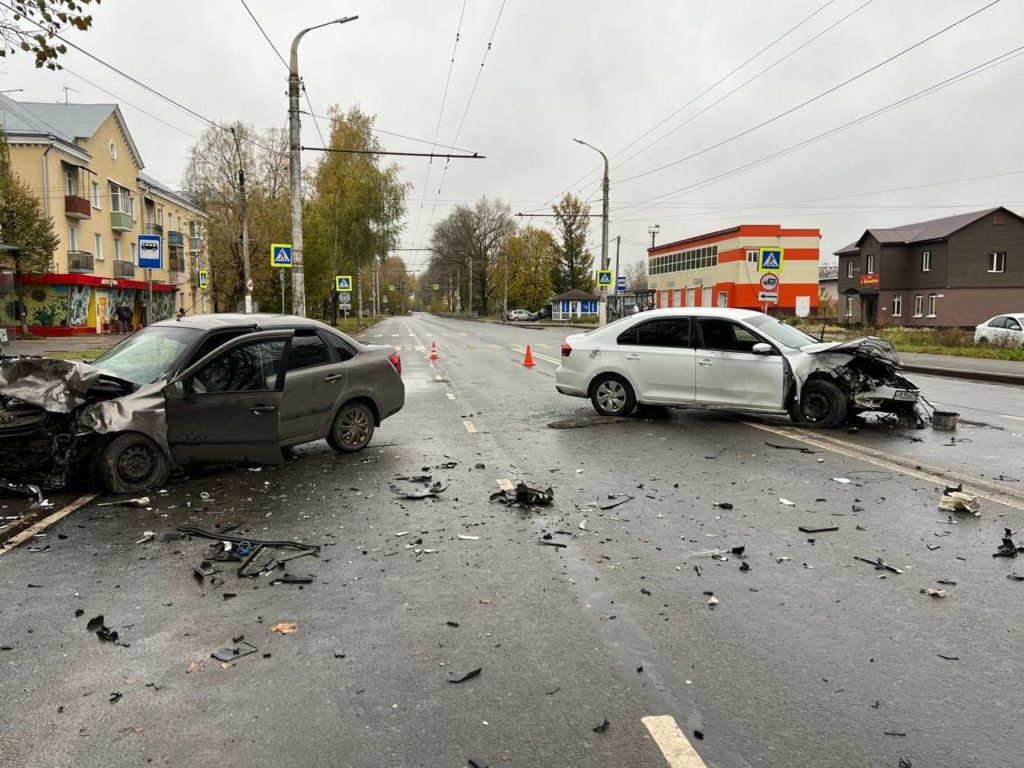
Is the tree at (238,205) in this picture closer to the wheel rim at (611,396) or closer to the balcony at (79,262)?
the balcony at (79,262)

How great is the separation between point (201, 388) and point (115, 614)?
3.16 metres

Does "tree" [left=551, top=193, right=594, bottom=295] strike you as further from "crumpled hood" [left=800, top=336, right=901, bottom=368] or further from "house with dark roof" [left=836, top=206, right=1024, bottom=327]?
"crumpled hood" [left=800, top=336, right=901, bottom=368]

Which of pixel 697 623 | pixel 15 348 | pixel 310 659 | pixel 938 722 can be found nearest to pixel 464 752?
pixel 310 659

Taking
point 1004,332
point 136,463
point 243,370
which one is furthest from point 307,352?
point 1004,332

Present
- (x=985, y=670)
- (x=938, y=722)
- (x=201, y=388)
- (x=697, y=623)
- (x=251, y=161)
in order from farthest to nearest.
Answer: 1. (x=251, y=161)
2. (x=201, y=388)
3. (x=697, y=623)
4. (x=985, y=670)
5. (x=938, y=722)

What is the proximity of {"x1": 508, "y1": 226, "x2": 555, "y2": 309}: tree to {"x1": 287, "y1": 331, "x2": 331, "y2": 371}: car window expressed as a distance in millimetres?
84221

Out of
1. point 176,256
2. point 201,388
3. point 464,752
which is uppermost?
point 176,256

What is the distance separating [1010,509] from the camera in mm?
6121

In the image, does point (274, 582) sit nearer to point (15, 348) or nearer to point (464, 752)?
point (464, 752)

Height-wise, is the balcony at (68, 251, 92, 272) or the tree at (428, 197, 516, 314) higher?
the tree at (428, 197, 516, 314)

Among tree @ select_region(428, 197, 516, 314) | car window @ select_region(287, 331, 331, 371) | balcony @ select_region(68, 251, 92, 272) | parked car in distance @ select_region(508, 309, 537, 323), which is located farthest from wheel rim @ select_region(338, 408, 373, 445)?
tree @ select_region(428, 197, 516, 314)

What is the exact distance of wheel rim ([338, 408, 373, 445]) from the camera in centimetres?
856

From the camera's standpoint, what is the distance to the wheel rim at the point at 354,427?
28.1ft

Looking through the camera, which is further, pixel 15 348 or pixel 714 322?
pixel 15 348
